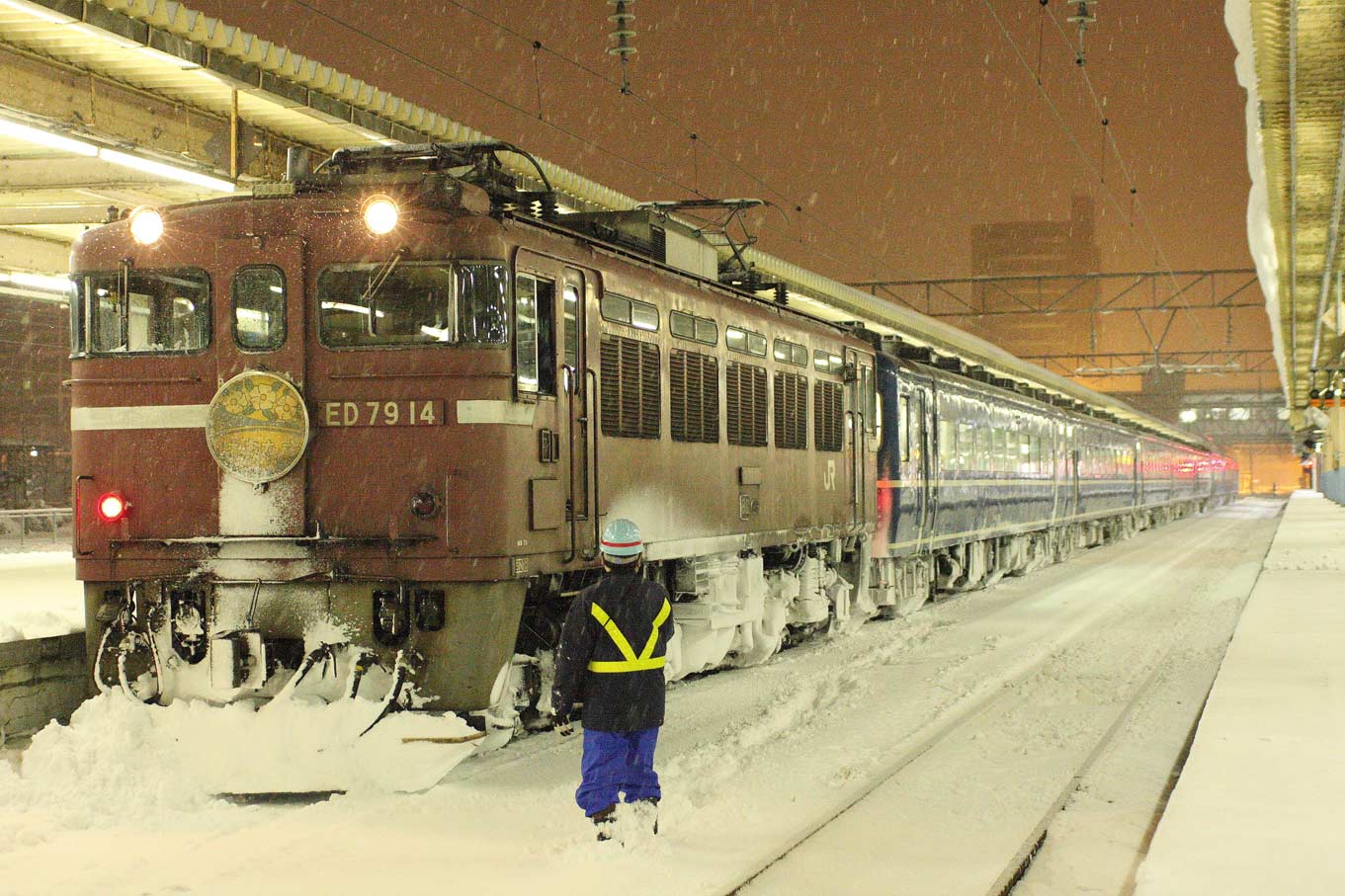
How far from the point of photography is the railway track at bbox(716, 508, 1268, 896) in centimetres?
662

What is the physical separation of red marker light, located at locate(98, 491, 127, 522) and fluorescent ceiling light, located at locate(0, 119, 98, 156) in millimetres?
3086

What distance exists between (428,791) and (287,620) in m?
1.33

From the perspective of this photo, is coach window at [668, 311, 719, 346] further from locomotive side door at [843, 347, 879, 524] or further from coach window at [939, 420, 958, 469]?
coach window at [939, 420, 958, 469]

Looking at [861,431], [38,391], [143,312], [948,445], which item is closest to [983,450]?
[948,445]

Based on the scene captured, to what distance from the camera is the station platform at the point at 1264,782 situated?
6.00 m

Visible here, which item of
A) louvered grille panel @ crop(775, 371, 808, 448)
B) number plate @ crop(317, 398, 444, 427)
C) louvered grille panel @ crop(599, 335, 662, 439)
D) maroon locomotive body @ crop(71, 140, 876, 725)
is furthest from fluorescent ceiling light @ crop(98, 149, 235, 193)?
louvered grille panel @ crop(775, 371, 808, 448)

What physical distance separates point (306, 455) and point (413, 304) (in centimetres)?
113

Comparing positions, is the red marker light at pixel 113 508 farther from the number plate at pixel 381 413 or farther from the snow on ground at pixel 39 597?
the snow on ground at pixel 39 597

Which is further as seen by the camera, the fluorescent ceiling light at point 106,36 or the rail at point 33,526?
the rail at point 33,526

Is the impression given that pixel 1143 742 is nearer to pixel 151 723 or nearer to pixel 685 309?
pixel 685 309

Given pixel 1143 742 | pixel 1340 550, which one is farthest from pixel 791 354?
pixel 1340 550

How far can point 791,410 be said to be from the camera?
44.6 feet

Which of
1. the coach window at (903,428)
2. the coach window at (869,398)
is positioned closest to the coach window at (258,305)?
the coach window at (869,398)

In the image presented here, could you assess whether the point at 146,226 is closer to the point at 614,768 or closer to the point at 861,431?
the point at 614,768
